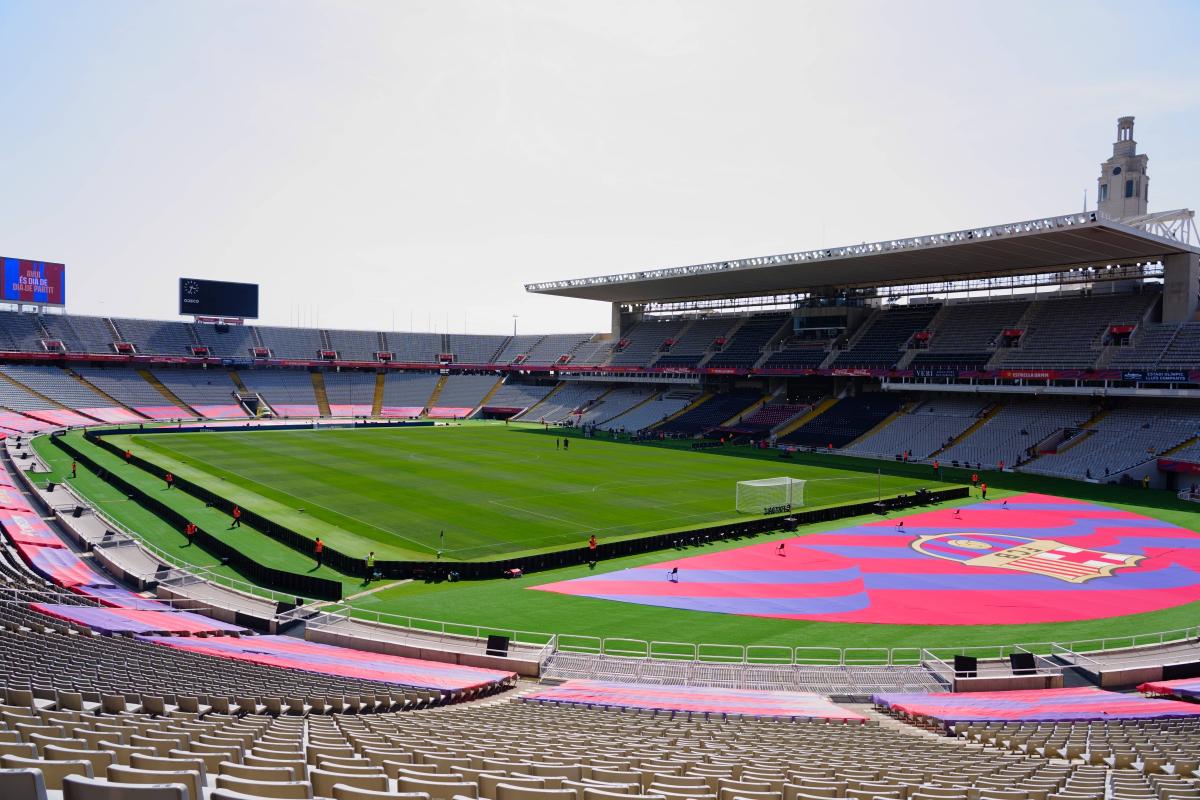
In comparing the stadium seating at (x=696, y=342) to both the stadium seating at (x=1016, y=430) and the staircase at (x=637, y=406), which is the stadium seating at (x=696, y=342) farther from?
the stadium seating at (x=1016, y=430)

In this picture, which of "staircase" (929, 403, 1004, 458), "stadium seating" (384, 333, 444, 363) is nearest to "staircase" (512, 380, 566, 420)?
"stadium seating" (384, 333, 444, 363)

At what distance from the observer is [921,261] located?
64.8m

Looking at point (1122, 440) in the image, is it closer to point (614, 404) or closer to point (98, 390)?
point (614, 404)

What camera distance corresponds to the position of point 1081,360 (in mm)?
59719

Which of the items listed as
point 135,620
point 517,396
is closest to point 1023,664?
point 135,620

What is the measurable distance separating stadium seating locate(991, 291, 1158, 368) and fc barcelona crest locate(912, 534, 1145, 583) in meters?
31.6

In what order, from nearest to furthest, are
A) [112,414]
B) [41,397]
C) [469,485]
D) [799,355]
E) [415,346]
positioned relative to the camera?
[469,485], [41,397], [799,355], [112,414], [415,346]

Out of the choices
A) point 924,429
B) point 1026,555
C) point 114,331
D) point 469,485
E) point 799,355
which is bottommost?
point 1026,555

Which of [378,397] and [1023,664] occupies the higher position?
[378,397]

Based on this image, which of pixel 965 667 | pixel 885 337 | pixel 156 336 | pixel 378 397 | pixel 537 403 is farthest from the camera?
pixel 537 403

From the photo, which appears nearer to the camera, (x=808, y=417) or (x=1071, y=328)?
(x=1071, y=328)

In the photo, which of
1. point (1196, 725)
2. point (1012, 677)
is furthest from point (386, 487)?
point (1196, 725)

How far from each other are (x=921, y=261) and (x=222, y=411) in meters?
76.5

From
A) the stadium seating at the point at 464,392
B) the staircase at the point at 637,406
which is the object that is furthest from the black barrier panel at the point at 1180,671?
the stadium seating at the point at 464,392
